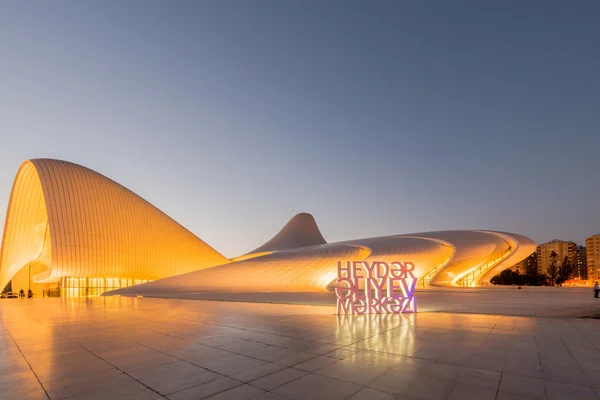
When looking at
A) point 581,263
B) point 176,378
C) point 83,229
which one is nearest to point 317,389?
point 176,378

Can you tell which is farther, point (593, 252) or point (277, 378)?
point (593, 252)

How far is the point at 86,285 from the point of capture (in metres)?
31.5

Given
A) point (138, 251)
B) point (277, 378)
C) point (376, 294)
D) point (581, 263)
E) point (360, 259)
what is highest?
point (277, 378)

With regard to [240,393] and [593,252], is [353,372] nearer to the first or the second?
[240,393]

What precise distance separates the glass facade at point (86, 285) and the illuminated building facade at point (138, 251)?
0.27 feet

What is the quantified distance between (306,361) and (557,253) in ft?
592

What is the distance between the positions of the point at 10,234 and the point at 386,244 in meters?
38.1

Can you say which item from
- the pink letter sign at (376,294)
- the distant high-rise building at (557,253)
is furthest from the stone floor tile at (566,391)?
the distant high-rise building at (557,253)

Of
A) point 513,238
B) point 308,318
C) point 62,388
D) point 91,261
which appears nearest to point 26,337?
point 62,388

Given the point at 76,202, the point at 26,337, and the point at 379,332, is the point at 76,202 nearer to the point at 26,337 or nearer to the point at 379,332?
the point at 26,337

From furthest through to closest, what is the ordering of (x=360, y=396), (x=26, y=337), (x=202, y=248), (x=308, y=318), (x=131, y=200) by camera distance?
(x=202, y=248) < (x=131, y=200) < (x=308, y=318) < (x=26, y=337) < (x=360, y=396)

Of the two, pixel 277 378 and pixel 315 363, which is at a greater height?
pixel 277 378

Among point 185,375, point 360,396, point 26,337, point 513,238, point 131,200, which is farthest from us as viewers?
point 131,200

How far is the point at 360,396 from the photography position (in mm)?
3920
